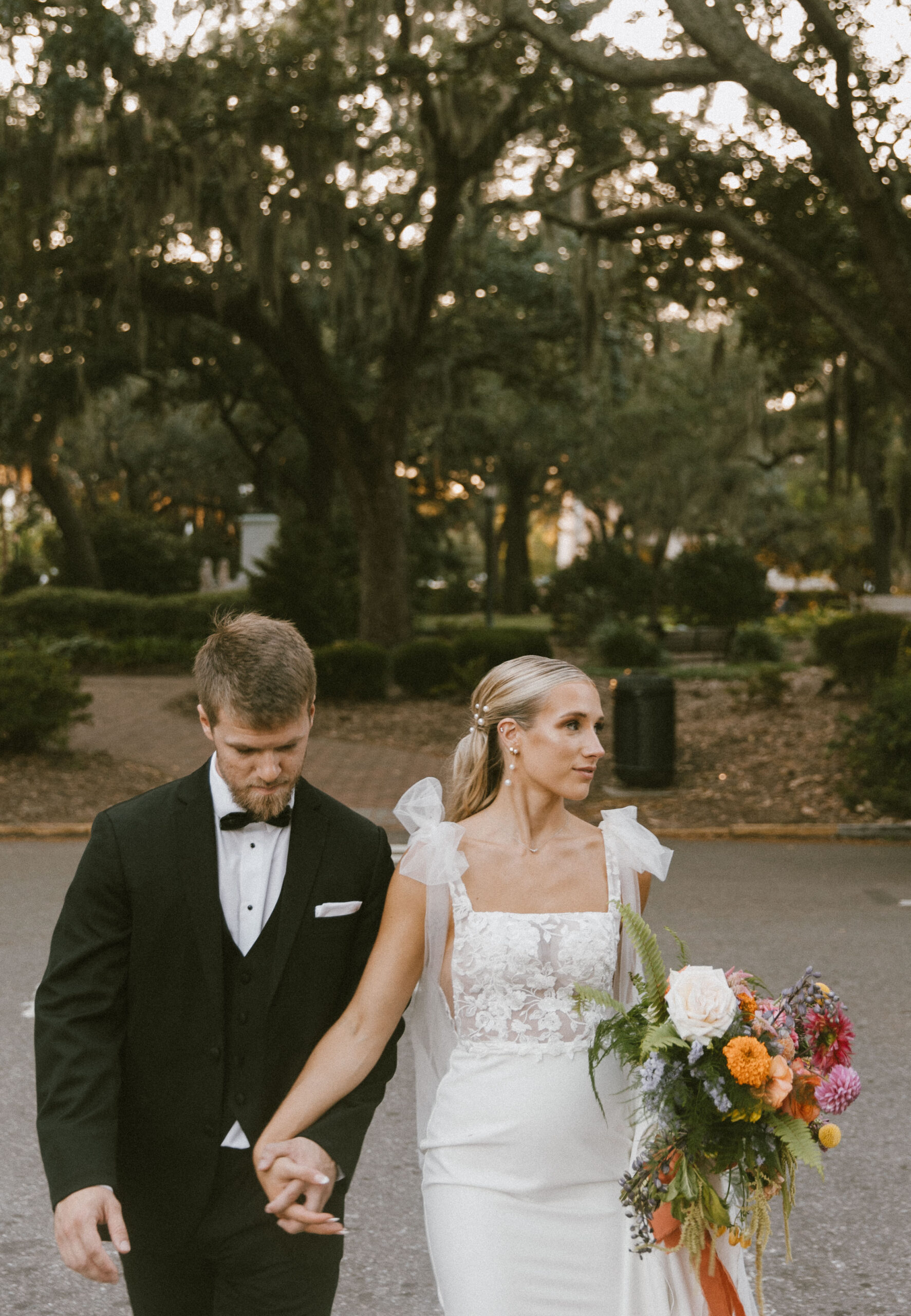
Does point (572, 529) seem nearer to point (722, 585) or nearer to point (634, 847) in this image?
point (722, 585)

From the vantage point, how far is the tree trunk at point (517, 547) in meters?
41.7

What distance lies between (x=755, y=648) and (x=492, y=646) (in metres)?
8.93

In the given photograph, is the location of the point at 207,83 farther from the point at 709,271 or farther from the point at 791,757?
the point at 791,757

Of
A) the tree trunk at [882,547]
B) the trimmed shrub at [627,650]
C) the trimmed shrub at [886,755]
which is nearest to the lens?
the trimmed shrub at [886,755]

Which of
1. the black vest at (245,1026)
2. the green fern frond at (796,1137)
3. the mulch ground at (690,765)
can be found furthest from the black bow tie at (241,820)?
the mulch ground at (690,765)

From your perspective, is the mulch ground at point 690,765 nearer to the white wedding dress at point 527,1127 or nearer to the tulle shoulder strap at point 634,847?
the tulle shoulder strap at point 634,847

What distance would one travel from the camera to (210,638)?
2.46m

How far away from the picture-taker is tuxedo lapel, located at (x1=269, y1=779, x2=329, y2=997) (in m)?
2.33

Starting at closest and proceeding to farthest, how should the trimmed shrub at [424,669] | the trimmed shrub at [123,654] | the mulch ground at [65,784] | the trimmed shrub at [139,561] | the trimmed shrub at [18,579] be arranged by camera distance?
the mulch ground at [65,784]
the trimmed shrub at [424,669]
the trimmed shrub at [123,654]
the trimmed shrub at [139,561]
the trimmed shrub at [18,579]


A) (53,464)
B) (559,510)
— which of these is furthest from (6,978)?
(559,510)

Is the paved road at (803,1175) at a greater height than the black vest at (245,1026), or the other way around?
the black vest at (245,1026)

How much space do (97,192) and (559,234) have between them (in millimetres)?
8484

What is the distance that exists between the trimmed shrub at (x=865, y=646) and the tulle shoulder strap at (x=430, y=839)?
1410 centimetres

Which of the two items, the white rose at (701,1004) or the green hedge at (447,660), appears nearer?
the white rose at (701,1004)
